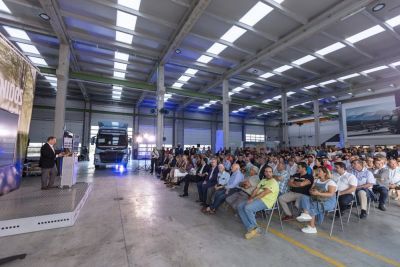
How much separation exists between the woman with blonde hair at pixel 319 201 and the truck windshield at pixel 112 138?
32.6ft

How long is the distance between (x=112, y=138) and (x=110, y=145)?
0.42 meters

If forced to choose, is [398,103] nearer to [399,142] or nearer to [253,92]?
[399,142]

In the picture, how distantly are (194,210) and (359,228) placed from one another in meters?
3.26

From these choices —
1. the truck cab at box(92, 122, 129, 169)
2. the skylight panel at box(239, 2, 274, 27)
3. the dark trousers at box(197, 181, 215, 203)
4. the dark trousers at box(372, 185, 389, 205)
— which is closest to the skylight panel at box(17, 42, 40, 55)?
the truck cab at box(92, 122, 129, 169)

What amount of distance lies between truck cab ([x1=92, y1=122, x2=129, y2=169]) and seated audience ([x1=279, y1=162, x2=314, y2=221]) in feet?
31.1

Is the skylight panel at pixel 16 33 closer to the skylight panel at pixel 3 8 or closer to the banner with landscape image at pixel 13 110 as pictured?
the skylight panel at pixel 3 8

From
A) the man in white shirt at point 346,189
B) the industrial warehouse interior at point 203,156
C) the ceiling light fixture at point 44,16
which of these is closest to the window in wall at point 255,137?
the industrial warehouse interior at point 203,156

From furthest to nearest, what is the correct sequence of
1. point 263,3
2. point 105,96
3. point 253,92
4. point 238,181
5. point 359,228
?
point 105,96 → point 253,92 → point 263,3 → point 238,181 → point 359,228

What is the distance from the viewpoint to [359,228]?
349cm

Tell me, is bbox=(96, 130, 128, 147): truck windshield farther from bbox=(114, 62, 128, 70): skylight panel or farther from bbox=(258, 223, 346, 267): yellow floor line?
bbox=(258, 223, 346, 267): yellow floor line

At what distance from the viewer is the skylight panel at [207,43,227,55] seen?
29.6ft

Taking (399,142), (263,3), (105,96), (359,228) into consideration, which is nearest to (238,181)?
(359,228)

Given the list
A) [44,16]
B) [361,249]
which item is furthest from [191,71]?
[361,249]

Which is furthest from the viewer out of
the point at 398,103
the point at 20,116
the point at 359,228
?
the point at 398,103
